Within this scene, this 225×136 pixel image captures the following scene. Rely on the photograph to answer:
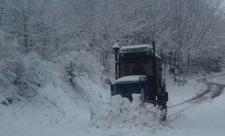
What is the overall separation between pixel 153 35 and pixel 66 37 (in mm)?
15906

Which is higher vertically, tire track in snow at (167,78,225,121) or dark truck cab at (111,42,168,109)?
dark truck cab at (111,42,168,109)

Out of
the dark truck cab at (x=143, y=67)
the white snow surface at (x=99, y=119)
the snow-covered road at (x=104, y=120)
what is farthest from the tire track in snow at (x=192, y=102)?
the dark truck cab at (x=143, y=67)

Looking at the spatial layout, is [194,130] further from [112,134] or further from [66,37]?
[66,37]

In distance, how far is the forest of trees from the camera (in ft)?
72.1

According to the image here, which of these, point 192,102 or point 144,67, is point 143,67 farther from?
point 192,102

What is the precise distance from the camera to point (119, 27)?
120 ft

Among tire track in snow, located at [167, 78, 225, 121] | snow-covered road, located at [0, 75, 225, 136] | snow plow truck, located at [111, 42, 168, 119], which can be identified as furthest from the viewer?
tire track in snow, located at [167, 78, 225, 121]

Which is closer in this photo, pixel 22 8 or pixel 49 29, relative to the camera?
pixel 22 8

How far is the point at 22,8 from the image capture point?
21000 millimetres

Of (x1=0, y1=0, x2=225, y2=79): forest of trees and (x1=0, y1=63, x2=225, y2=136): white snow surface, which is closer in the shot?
(x1=0, y1=63, x2=225, y2=136): white snow surface

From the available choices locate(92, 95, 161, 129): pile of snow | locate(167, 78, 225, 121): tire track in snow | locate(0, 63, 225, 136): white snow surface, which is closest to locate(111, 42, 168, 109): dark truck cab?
locate(167, 78, 225, 121): tire track in snow

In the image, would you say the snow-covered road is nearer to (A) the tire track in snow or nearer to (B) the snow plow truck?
(A) the tire track in snow

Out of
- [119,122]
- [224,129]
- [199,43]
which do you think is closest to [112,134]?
[119,122]

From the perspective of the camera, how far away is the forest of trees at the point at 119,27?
2197 centimetres
